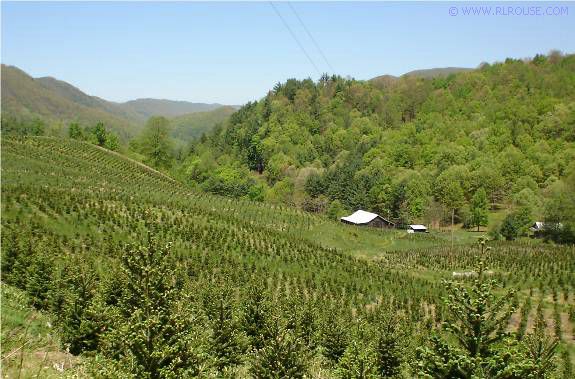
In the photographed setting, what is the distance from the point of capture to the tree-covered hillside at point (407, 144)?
9044 centimetres

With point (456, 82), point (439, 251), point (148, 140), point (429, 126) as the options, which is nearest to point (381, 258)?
point (439, 251)

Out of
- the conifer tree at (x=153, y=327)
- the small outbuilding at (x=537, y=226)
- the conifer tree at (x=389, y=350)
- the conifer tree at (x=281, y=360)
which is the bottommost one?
the small outbuilding at (x=537, y=226)

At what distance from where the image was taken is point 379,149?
116438 millimetres

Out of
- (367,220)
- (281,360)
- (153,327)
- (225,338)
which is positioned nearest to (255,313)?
(225,338)

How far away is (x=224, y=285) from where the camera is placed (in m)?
18.8

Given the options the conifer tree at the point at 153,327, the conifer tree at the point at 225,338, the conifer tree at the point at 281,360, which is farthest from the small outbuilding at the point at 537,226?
the conifer tree at the point at 153,327

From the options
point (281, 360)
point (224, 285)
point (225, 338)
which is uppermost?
point (281, 360)

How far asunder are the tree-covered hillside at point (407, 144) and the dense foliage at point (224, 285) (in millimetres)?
34456

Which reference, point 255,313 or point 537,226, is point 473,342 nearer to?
point 255,313

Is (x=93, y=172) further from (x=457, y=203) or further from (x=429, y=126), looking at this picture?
(x=429, y=126)

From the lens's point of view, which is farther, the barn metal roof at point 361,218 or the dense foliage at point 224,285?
the barn metal roof at point 361,218

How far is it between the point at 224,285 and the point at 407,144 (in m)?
105

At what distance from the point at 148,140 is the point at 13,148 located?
145 ft

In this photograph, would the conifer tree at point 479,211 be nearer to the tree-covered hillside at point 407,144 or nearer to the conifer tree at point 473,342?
the tree-covered hillside at point 407,144
